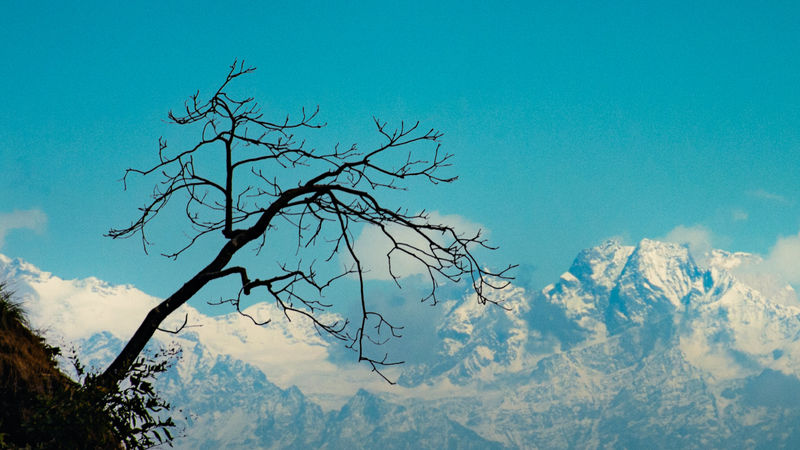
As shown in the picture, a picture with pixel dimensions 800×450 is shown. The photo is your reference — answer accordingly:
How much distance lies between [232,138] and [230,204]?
0.59 meters

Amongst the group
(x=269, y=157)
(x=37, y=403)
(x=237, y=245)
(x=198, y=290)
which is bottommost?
(x=37, y=403)

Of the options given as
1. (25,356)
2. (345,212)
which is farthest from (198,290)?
(25,356)

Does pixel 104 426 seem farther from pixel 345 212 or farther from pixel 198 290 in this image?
pixel 345 212

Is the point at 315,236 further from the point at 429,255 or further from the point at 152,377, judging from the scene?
the point at 152,377

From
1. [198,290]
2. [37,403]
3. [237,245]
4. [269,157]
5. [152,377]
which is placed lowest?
[37,403]

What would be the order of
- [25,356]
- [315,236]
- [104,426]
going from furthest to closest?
[315,236], [25,356], [104,426]

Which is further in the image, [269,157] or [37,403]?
[269,157]

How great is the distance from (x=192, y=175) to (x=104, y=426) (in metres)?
2.31

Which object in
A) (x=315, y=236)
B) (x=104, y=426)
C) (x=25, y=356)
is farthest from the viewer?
(x=315, y=236)

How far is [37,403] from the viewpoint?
242 inches

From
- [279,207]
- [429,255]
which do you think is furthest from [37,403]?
[429,255]

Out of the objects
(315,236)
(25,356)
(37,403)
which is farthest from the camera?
(315,236)

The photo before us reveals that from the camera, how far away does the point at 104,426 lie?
18.7ft

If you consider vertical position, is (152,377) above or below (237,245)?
below
